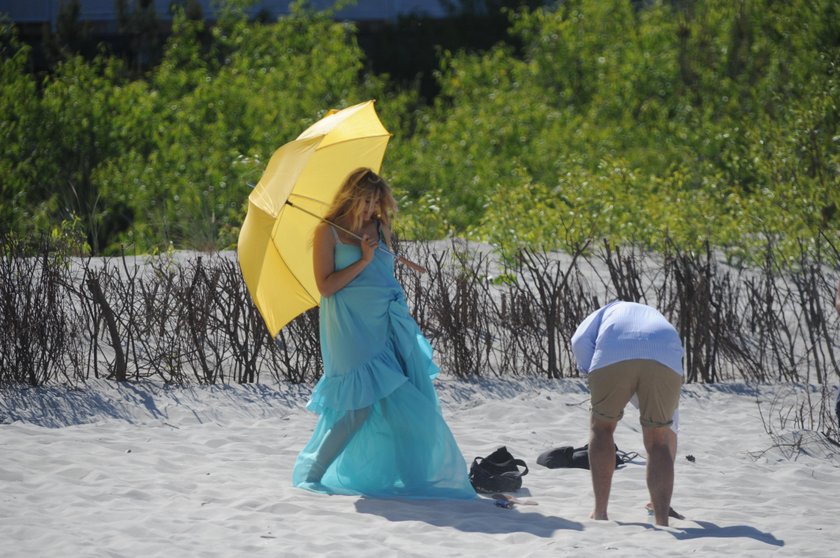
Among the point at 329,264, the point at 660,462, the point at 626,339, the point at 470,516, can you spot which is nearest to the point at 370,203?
the point at 329,264

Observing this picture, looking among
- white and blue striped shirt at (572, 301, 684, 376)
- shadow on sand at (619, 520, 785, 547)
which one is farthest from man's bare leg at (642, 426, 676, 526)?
white and blue striped shirt at (572, 301, 684, 376)

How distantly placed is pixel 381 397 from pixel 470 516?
0.58 meters

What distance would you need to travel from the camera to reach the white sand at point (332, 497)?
412 centimetres

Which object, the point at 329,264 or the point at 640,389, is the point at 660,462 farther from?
the point at 329,264

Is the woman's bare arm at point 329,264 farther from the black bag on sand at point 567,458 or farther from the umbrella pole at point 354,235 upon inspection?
the black bag on sand at point 567,458

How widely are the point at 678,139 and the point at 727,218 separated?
3749mm

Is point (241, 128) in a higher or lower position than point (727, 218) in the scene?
higher

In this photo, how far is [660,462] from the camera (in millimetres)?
4289

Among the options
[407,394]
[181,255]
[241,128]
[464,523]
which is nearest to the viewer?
[464,523]

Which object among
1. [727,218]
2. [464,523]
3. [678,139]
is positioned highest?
[678,139]

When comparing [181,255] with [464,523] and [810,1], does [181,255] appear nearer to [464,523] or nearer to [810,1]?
[464,523]

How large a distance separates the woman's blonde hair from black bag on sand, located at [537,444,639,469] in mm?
1632

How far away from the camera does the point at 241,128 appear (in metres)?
16.1

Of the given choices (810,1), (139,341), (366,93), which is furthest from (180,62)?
(139,341)
